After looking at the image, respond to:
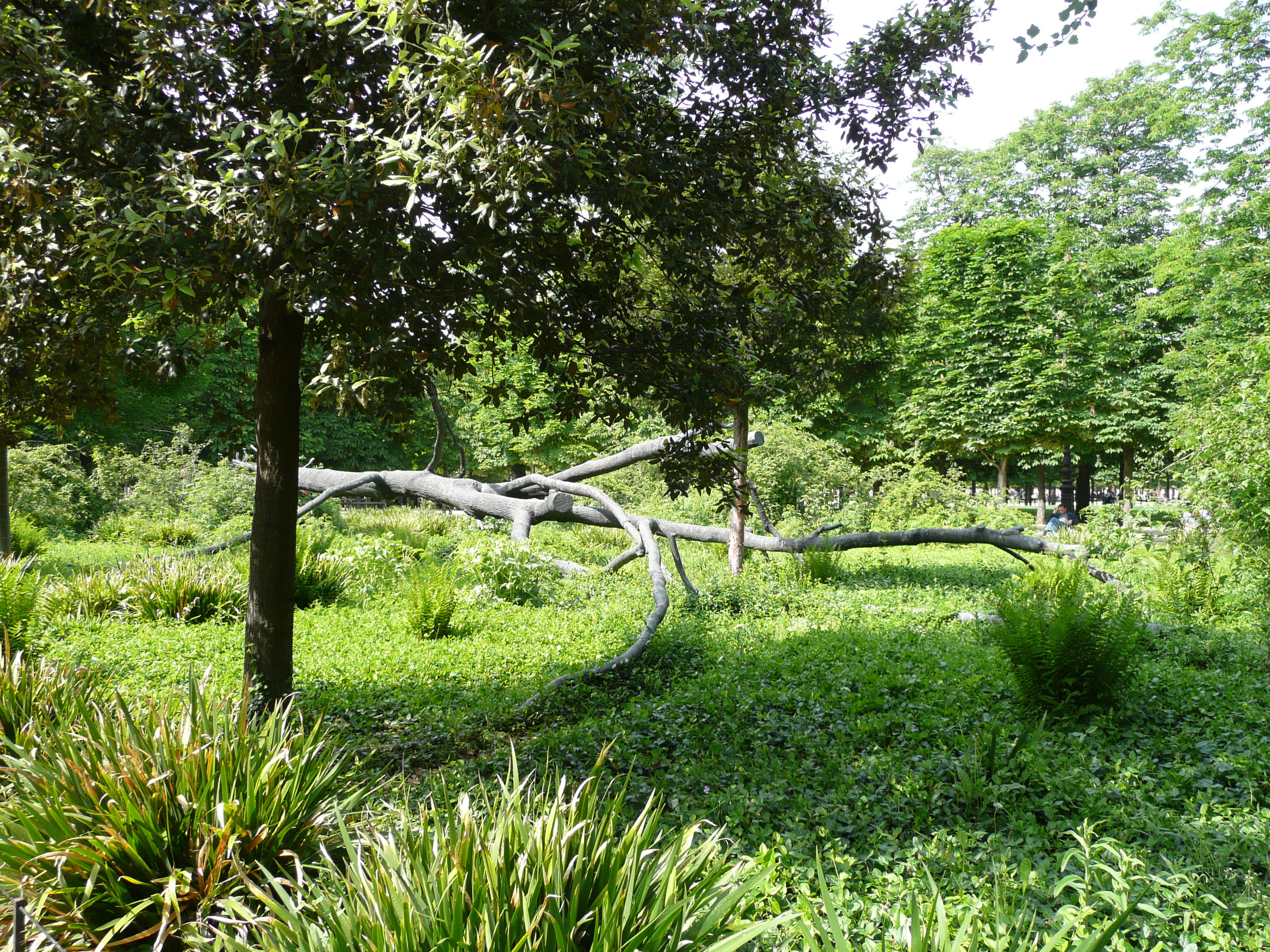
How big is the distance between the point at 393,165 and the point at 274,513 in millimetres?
2467

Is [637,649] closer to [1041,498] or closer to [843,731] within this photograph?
[843,731]

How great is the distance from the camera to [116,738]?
2967 mm

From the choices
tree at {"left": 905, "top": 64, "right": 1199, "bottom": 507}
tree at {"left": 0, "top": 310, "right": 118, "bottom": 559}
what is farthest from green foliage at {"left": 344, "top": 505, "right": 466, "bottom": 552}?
tree at {"left": 905, "top": 64, "right": 1199, "bottom": 507}

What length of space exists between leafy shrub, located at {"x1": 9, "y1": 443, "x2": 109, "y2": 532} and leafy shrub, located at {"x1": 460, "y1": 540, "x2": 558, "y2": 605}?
38.0 feet

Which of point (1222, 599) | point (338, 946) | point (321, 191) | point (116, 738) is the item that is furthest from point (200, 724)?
point (1222, 599)

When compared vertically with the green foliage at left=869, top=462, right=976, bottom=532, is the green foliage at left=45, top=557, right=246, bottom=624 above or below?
below

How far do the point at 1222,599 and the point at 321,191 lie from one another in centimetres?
1016

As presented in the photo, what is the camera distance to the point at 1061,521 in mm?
20562

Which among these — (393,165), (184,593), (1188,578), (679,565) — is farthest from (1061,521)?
(393,165)

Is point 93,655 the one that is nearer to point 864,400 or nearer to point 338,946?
point 338,946

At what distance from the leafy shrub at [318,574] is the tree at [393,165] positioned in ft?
16.7

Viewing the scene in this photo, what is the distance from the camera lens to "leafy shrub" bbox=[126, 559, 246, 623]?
7973mm

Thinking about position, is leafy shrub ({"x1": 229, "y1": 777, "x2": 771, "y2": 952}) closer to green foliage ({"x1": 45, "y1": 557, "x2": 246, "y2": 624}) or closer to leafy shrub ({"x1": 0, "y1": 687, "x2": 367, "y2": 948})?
leafy shrub ({"x1": 0, "y1": 687, "x2": 367, "y2": 948})

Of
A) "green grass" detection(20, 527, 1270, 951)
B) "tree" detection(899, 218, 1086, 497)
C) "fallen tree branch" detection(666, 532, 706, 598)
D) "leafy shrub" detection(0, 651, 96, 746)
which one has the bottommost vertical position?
"green grass" detection(20, 527, 1270, 951)
